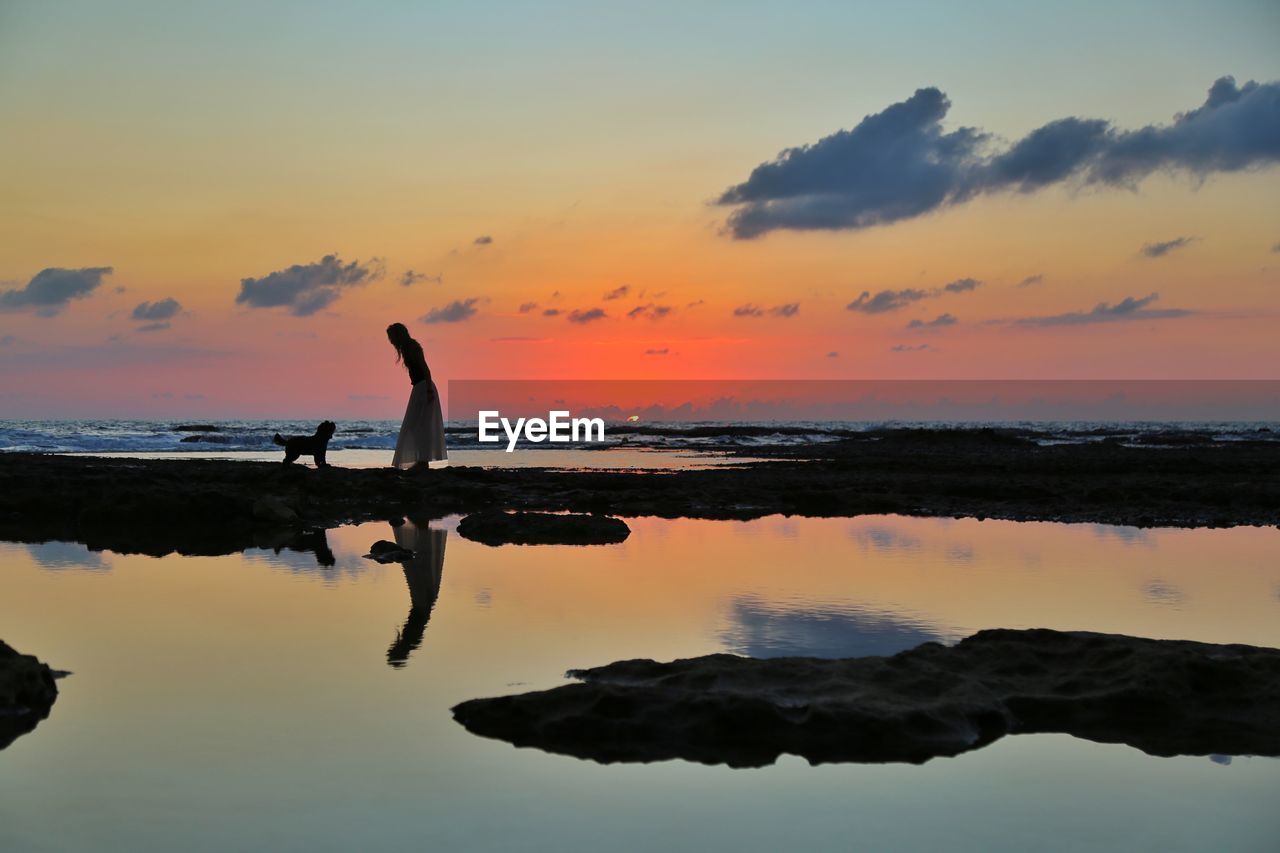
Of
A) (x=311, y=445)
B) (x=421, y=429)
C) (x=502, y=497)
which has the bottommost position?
(x=502, y=497)

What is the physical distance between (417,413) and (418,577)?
30.0 feet

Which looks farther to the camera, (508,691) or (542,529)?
(542,529)

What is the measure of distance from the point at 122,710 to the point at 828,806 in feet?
10.1

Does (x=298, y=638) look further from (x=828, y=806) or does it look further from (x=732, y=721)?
(x=828, y=806)

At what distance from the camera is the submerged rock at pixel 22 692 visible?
457cm

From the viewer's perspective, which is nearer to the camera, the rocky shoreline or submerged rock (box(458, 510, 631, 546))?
submerged rock (box(458, 510, 631, 546))

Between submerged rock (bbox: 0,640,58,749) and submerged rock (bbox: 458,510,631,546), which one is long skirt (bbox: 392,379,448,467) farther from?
submerged rock (bbox: 0,640,58,749)

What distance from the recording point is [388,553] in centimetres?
973

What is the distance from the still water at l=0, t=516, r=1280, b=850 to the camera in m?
3.58

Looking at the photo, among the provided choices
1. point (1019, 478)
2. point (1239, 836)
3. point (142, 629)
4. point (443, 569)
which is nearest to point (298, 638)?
point (142, 629)

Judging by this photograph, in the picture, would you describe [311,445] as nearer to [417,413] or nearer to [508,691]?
[417,413]

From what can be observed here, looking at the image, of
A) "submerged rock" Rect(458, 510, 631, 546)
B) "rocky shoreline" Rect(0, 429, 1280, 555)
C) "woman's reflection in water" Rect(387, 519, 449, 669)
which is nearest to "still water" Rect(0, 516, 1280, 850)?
"woman's reflection in water" Rect(387, 519, 449, 669)

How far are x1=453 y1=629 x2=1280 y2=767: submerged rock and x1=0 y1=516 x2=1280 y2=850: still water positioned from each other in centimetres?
18

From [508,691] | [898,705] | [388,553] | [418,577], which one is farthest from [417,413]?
[898,705]
